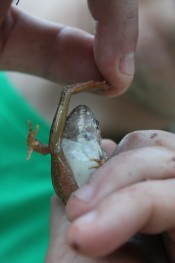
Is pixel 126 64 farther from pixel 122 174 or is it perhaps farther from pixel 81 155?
pixel 122 174

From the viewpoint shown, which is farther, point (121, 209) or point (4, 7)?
point (4, 7)

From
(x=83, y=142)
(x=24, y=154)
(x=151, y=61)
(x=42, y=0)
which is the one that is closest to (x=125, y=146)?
(x=83, y=142)

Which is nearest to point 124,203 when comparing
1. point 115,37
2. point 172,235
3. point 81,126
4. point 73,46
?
point 172,235

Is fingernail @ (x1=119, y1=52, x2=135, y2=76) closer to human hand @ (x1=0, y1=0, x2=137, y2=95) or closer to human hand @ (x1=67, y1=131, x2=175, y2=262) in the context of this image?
human hand @ (x1=0, y1=0, x2=137, y2=95)

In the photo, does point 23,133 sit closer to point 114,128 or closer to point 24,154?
point 24,154

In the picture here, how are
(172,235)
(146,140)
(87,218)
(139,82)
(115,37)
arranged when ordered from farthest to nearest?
(139,82) < (115,37) < (146,140) < (172,235) < (87,218)

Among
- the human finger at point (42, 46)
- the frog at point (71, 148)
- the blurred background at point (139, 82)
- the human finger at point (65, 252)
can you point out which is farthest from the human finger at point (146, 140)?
the blurred background at point (139, 82)

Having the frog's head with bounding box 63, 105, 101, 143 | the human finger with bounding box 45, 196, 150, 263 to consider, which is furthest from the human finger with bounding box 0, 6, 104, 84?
the human finger with bounding box 45, 196, 150, 263

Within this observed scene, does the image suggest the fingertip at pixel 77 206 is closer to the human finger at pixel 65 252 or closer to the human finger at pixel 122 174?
the human finger at pixel 122 174
